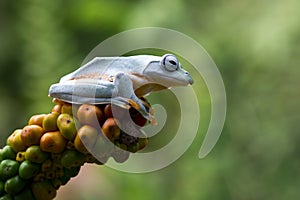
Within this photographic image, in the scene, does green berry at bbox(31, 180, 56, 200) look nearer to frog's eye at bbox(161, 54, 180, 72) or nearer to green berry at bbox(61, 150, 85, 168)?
green berry at bbox(61, 150, 85, 168)

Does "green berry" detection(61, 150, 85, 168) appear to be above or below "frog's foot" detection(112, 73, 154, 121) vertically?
below

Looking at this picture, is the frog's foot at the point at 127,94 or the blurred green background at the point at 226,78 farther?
the blurred green background at the point at 226,78

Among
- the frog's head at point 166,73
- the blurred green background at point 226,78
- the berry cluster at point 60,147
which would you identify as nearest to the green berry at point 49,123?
the berry cluster at point 60,147

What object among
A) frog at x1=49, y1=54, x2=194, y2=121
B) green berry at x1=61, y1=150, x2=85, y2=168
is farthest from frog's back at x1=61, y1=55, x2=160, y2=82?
green berry at x1=61, y1=150, x2=85, y2=168

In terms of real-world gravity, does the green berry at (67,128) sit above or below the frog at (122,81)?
below

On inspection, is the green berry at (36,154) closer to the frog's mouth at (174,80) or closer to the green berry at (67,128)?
the green berry at (67,128)

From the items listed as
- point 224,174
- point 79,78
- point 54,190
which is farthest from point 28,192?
point 224,174
